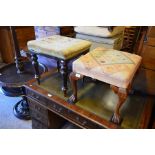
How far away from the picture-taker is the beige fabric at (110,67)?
0.83 m

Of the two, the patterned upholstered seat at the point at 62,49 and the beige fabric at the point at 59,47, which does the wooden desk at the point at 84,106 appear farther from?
the beige fabric at the point at 59,47

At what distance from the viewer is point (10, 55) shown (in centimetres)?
265

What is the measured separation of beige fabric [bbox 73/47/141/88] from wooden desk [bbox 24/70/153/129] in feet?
0.84

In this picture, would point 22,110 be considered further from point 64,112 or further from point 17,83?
point 64,112

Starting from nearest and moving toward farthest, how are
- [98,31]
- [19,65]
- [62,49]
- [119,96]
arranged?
[119,96], [62,49], [98,31], [19,65]

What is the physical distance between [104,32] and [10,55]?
74.8 inches

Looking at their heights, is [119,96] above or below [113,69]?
below

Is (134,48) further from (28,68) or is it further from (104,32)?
(28,68)

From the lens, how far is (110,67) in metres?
0.90

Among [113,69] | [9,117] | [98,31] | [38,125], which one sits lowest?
[9,117]

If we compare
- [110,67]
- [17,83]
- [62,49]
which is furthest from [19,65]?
[110,67]

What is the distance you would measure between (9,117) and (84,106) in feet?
3.45

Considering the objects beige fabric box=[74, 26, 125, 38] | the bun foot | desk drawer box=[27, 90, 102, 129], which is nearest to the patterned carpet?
desk drawer box=[27, 90, 102, 129]
